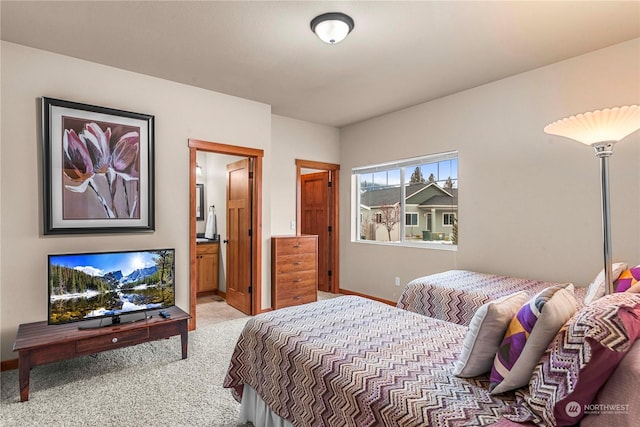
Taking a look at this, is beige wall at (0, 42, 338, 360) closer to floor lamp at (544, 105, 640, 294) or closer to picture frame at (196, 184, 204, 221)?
picture frame at (196, 184, 204, 221)

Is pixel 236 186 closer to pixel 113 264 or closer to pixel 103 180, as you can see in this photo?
pixel 103 180

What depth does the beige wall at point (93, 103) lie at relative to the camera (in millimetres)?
2770

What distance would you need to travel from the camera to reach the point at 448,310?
2941 mm

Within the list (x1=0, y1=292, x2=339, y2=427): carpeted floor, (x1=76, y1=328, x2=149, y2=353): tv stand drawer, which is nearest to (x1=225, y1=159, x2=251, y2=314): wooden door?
(x1=0, y1=292, x2=339, y2=427): carpeted floor

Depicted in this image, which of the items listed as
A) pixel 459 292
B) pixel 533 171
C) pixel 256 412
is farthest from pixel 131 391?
pixel 533 171

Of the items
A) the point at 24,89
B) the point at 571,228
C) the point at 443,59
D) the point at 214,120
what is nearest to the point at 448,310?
the point at 571,228

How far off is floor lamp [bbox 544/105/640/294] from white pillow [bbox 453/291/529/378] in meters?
0.94

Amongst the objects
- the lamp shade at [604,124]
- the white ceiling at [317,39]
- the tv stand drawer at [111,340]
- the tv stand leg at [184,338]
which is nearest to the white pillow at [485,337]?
the lamp shade at [604,124]

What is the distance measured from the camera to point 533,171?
3.32 metres

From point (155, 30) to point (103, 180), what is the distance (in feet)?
4.79

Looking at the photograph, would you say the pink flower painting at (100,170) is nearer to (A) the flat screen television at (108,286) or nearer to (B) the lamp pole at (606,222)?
(A) the flat screen television at (108,286)

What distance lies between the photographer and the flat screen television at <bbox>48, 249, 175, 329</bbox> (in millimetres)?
2680

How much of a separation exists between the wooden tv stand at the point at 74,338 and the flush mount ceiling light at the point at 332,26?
8.57 ft

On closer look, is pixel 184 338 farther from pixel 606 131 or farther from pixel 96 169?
pixel 606 131
